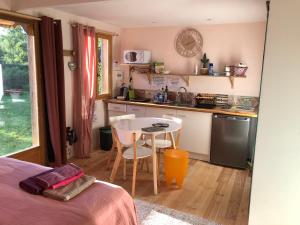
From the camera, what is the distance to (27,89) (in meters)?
3.35

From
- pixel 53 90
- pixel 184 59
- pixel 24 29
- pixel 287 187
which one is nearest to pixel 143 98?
pixel 184 59

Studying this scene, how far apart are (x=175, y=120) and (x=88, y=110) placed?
147 centimetres

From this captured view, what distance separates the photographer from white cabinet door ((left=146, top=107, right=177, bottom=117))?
4169 millimetres

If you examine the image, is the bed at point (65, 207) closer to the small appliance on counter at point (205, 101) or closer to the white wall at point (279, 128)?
the white wall at point (279, 128)

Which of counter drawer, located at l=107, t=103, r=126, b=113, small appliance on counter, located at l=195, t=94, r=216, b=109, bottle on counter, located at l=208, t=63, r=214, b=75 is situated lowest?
counter drawer, located at l=107, t=103, r=126, b=113

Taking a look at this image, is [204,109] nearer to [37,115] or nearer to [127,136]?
[127,136]

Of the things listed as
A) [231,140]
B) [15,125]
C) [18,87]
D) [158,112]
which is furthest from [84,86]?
[231,140]

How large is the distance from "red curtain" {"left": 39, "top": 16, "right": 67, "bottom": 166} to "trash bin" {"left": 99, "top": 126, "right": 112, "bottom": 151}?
0.90m

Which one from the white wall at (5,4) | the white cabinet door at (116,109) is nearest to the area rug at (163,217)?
the white cabinet door at (116,109)

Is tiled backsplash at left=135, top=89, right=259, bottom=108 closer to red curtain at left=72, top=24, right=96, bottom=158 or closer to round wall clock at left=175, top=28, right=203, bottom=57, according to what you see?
round wall clock at left=175, top=28, right=203, bottom=57

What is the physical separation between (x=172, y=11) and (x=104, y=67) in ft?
6.11

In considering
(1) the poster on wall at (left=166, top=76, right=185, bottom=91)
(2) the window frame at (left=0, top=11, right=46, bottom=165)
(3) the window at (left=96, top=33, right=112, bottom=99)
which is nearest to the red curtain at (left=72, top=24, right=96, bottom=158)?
(3) the window at (left=96, top=33, right=112, bottom=99)

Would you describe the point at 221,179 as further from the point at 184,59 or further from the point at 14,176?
the point at 14,176

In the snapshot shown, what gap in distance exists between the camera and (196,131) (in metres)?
3.99
